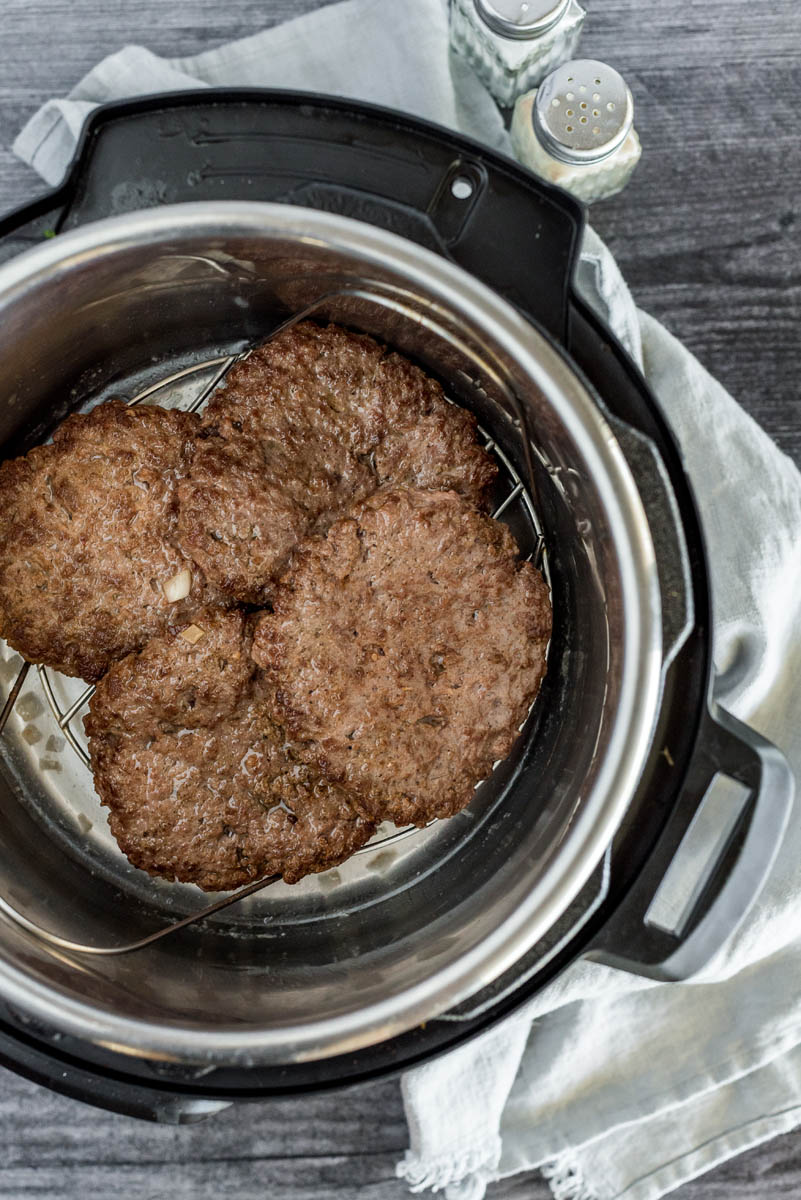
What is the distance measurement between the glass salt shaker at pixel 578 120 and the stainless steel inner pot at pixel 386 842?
0.89ft

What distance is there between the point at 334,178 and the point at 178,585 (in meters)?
0.40

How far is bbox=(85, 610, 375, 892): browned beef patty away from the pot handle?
0.28 meters

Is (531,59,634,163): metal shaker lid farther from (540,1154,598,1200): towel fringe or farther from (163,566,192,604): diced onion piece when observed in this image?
(540,1154,598,1200): towel fringe

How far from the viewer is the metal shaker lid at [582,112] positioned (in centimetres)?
107

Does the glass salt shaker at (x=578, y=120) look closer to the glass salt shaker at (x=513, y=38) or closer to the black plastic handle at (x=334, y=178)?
A: the glass salt shaker at (x=513, y=38)

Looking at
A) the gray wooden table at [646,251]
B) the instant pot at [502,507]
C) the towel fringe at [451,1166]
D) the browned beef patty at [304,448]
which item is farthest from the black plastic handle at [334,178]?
the towel fringe at [451,1166]

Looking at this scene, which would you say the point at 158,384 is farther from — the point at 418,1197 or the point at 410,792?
the point at 418,1197

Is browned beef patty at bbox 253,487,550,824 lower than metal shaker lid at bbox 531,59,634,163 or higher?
lower

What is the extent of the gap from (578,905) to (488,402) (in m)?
0.49

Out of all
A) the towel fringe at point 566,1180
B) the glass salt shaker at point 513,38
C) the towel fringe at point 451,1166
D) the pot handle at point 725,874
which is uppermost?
the glass salt shaker at point 513,38

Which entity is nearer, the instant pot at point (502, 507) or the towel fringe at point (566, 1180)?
the instant pot at point (502, 507)

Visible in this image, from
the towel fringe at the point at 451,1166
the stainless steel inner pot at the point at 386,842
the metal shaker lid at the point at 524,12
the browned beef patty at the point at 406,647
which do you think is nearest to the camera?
the stainless steel inner pot at the point at 386,842

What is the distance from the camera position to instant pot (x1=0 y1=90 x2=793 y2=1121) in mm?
849

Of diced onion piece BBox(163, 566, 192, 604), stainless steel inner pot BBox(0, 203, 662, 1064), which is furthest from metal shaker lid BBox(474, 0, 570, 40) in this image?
diced onion piece BBox(163, 566, 192, 604)
